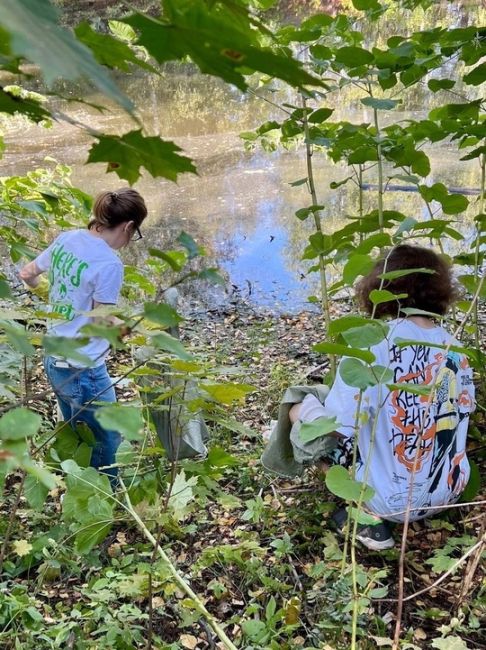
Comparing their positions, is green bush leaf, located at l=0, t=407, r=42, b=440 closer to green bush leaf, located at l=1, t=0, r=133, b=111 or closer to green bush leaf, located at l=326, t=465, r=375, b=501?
green bush leaf, located at l=1, t=0, r=133, b=111

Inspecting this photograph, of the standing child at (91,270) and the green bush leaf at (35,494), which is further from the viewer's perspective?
the standing child at (91,270)

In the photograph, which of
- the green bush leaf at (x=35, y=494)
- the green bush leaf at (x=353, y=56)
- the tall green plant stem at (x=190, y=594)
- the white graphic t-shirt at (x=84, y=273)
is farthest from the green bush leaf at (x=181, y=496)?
the green bush leaf at (x=353, y=56)

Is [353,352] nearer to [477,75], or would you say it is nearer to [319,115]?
[477,75]

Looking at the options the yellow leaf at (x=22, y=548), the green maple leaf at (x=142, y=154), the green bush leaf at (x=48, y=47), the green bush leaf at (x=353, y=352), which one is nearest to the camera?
the green bush leaf at (x=48, y=47)

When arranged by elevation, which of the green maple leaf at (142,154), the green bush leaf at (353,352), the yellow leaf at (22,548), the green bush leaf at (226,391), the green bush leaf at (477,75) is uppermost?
the green bush leaf at (477,75)

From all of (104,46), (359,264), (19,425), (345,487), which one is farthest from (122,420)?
(359,264)

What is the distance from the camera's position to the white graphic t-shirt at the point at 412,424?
1706 millimetres

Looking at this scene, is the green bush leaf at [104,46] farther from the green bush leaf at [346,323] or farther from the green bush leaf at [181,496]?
the green bush leaf at [181,496]

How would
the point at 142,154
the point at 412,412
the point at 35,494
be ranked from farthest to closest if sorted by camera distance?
the point at 412,412, the point at 35,494, the point at 142,154

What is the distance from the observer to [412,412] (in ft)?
5.67

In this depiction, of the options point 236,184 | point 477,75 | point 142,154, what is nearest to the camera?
point 142,154

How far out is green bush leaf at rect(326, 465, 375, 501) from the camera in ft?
3.65

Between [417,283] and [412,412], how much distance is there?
0.39 meters

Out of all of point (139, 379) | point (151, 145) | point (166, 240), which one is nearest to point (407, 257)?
point (139, 379)
